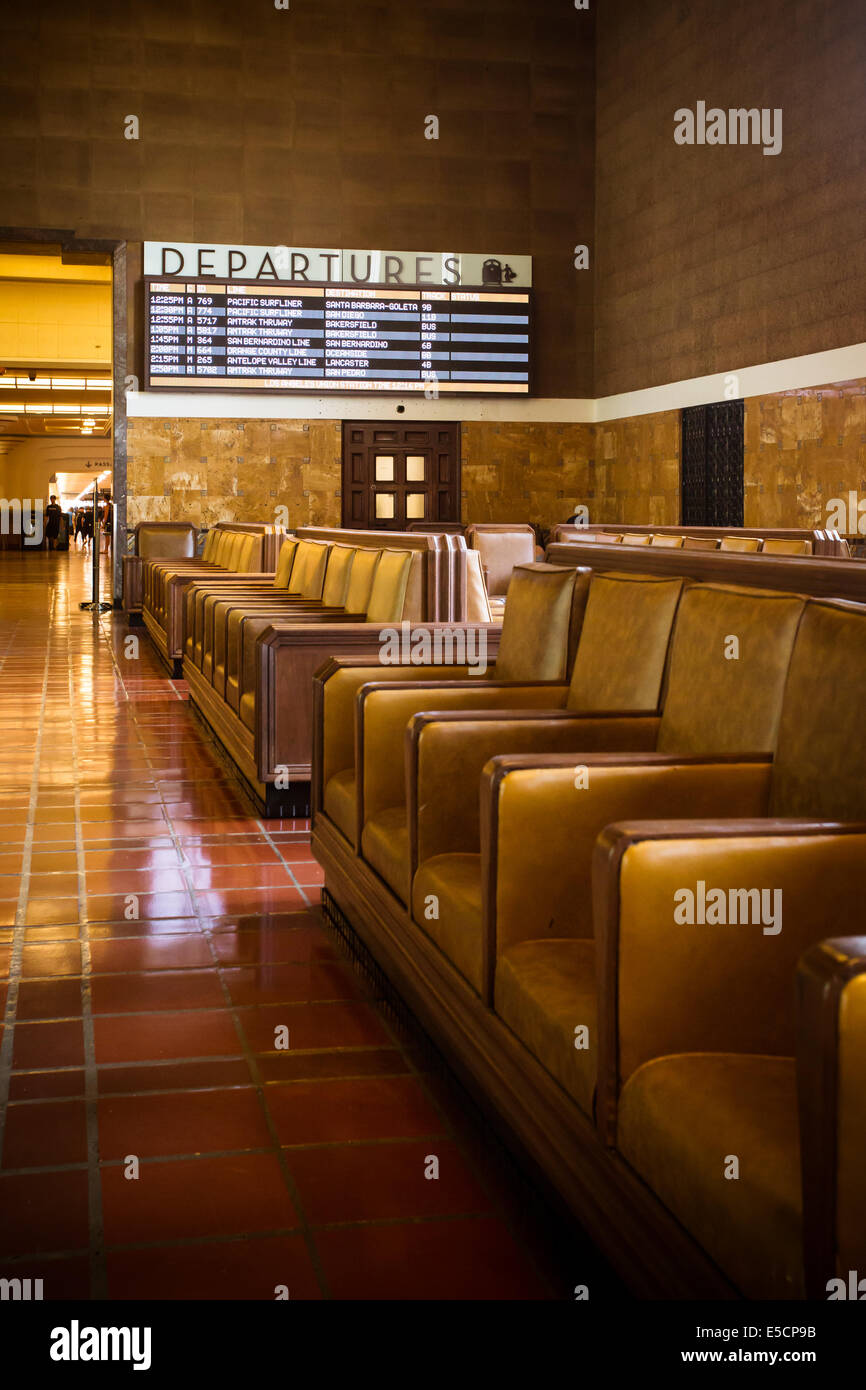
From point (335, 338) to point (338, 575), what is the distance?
7328 mm

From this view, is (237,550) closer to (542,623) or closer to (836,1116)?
(542,623)

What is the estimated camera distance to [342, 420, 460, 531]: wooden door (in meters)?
12.9

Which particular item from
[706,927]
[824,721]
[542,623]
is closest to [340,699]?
[542,623]

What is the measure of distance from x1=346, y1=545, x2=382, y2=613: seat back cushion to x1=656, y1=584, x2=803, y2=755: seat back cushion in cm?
288

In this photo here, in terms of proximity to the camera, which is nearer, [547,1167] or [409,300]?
[547,1167]

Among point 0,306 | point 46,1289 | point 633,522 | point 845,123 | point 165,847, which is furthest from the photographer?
point 0,306

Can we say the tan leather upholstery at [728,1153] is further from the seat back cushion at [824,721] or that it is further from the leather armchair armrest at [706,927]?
the seat back cushion at [824,721]

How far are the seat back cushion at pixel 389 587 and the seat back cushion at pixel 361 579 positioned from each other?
7cm

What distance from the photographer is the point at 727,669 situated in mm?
2244

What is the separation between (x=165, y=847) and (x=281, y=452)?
29.7ft

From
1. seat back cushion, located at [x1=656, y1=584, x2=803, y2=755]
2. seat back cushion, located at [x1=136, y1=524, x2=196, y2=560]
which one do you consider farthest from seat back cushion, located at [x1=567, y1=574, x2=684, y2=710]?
seat back cushion, located at [x1=136, y1=524, x2=196, y2=560]

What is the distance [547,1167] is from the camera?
1.83 m
